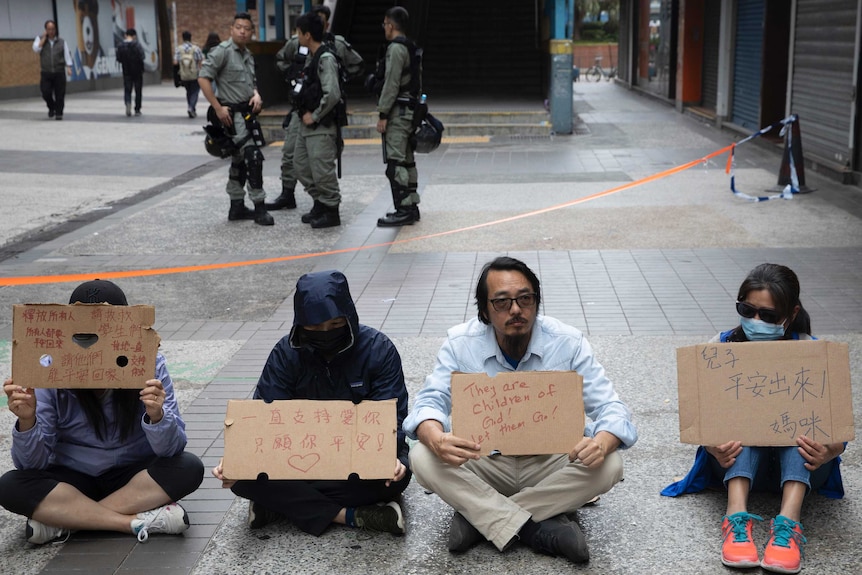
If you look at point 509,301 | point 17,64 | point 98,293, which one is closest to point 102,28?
point 17,64

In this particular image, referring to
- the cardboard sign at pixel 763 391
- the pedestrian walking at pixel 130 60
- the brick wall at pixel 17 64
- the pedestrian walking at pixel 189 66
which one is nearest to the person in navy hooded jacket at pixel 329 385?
the cardboard sign at pixel 763 391

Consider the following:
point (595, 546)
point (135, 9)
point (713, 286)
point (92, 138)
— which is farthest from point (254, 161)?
point (135, 9)

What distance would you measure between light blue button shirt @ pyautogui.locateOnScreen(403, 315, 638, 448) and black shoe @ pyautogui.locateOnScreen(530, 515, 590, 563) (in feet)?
1.14

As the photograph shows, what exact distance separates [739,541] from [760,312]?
2.70 ft

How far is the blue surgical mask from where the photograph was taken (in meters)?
3.66

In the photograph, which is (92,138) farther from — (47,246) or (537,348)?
(537,348)

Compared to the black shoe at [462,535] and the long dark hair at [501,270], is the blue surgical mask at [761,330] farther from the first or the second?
the black shoe at [462,535]

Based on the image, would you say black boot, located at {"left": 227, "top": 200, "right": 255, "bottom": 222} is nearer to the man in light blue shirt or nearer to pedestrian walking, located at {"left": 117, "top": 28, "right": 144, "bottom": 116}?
the man in light blue shirt


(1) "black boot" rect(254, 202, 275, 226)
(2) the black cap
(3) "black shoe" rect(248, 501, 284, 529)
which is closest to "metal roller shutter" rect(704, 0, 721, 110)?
Result: (1) "black boot" rect(254, 202, 275, 226)

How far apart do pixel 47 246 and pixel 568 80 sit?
10.3 metres

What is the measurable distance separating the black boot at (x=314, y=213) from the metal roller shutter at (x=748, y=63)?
31.3 ft

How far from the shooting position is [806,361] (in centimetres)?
350

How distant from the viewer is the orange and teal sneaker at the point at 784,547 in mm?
3295

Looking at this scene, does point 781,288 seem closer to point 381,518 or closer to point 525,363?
point 525,363
